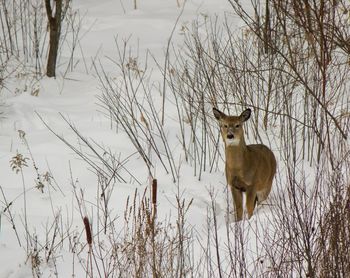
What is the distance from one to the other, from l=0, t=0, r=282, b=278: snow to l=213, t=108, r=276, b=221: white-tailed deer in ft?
0.67

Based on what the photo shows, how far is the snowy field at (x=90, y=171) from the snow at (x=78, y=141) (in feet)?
0.05

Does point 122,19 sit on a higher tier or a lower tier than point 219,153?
higher

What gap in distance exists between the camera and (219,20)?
15.0m

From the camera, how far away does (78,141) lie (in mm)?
10445

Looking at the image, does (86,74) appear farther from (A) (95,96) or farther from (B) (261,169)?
(B) (261,169)

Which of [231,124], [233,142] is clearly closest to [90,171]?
[233,142]

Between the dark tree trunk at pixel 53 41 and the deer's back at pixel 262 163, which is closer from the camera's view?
the deer's back at pixel 262 163

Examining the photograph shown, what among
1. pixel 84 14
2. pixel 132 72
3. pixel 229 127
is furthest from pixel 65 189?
pixel 84 14

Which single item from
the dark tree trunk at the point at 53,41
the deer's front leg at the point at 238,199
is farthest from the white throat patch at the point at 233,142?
the dark tree trunk at the point at 53,41

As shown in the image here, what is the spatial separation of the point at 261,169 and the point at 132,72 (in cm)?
497

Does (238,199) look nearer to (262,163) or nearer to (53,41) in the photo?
(262,163)

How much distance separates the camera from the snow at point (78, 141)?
26.1 ft

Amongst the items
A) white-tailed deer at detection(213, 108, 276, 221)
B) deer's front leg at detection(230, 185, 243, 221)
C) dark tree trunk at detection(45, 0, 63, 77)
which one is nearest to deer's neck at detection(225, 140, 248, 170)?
white-tailed deer at detection(213, 108, 276, 221)

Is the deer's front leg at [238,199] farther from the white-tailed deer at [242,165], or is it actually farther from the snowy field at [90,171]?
the snowy field at [90,171]
